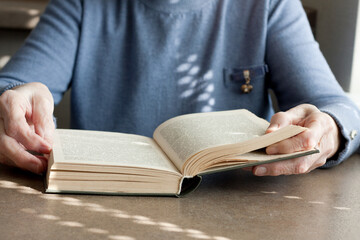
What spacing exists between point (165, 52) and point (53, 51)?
312mm

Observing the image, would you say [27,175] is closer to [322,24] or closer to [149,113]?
[149,113]

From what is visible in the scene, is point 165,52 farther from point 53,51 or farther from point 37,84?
point 37,84

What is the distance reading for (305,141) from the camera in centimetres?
90

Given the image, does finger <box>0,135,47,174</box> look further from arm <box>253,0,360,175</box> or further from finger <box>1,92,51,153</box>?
arm <box>253,0,360,175</box>

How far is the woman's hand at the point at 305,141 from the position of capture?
35.3 inches

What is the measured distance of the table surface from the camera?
73 cm

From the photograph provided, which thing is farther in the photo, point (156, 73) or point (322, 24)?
point (322, 24)

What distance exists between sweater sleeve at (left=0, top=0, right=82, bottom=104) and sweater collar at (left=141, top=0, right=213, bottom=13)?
0.70ft

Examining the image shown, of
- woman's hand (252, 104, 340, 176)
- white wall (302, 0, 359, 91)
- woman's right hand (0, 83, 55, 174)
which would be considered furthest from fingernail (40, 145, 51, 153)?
white wall (302, 0, 359, 91)

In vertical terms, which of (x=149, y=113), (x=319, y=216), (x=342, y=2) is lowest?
(x=149, y=113)

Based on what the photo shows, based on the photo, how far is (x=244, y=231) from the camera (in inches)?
29.6

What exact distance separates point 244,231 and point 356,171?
1.40 feet

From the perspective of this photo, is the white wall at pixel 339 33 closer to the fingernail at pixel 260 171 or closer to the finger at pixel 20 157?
the fingernail at pixel 260 171

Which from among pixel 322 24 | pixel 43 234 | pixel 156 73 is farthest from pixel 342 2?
pixel 43 234
